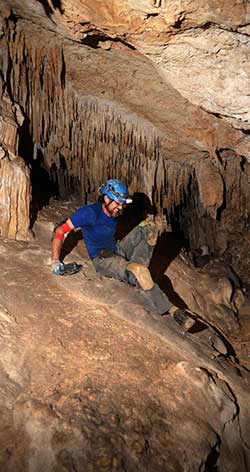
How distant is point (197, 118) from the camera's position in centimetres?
608

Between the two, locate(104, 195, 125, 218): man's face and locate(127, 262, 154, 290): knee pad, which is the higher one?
locate(104, 195, 125, 218): man's face

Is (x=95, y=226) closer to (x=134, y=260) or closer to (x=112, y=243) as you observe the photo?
(x=112, y=243)

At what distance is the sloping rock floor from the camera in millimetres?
2109

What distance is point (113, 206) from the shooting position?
3.93m

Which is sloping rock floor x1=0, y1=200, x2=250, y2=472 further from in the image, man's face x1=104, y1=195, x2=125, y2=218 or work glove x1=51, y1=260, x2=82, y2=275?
man's face x1=104, y1=195, x2=125, y2=218

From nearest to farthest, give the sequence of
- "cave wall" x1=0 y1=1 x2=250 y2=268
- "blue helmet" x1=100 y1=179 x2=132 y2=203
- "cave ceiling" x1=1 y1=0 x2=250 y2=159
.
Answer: "cave ceiling" x1=1 y1=0 x2=250 y2=159
"blue helmet" x1=100 y1=179 x2=132 y2=203
"cave wall" x1=0 y1=1 x2=250 y2=268

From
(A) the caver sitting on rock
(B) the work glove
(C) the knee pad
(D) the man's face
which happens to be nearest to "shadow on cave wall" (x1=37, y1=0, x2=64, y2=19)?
(A) the caver sitting on rock

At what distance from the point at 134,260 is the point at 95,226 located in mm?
580

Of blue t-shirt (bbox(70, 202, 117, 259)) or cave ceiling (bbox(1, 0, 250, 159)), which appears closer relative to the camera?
cave ceiling (bbox(1, 0, 250, 159))

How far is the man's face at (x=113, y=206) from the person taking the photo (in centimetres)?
391

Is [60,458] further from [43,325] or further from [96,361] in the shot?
[43,325]

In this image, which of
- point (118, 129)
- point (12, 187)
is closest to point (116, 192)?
point (12, 187)

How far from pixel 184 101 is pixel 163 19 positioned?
2189mm

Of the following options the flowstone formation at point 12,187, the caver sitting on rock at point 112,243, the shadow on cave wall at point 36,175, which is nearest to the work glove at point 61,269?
the caver sitting on rock at point 112,243
